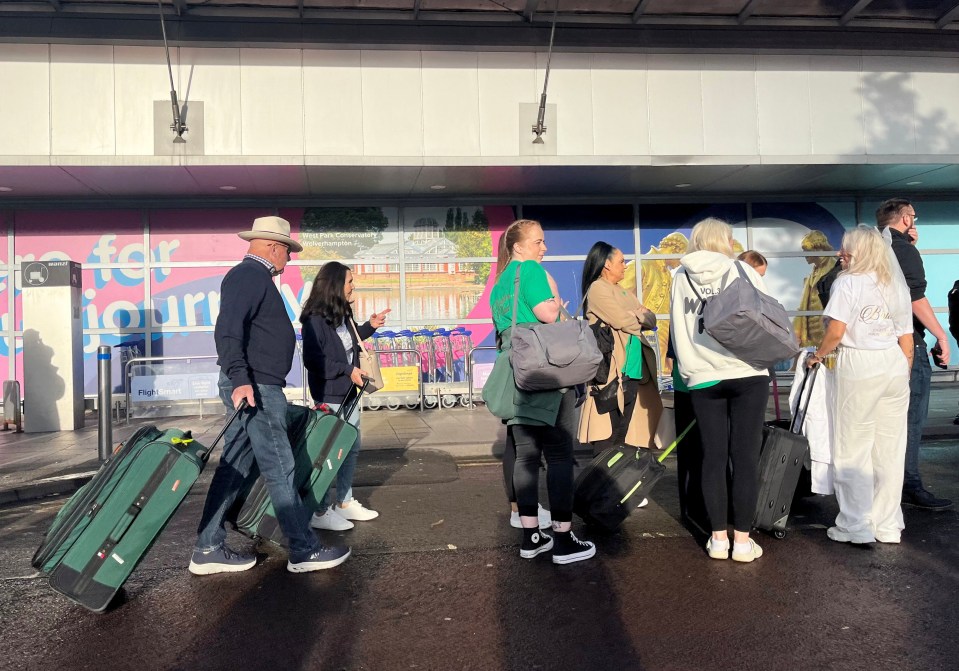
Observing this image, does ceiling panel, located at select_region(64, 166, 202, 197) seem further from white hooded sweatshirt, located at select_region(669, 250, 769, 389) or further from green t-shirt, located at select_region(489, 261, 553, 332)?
white hooded sweatshirt, located at select_region(669, 250, 769, 389)

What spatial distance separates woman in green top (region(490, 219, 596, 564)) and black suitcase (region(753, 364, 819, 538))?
113 centimetres

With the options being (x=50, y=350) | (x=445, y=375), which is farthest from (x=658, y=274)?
(x=50, y=350)

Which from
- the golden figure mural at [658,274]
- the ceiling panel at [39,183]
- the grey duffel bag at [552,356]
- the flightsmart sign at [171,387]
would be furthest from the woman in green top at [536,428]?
the golden figure mural at [658,274]

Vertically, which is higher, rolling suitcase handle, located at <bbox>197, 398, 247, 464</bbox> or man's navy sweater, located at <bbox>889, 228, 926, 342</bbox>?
man's navy sweater, located at <bbox>889, 228, 926, 342</bbox>

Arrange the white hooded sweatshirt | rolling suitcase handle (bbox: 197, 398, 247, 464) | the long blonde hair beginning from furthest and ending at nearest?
1. the long blonde hair
2. the white hooded sweatshirt
3. rolling suitcase handle (bbox: 197, 398, 247, 464)

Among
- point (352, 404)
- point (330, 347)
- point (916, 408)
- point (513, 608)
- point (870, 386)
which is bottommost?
point (513, 608)

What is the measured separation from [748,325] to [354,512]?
312cm

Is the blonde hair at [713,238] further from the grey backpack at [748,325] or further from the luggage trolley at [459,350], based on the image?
the luggage trolley at [459,350]

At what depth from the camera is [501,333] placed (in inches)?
184

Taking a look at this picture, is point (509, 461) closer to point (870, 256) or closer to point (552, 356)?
point (552, 356)

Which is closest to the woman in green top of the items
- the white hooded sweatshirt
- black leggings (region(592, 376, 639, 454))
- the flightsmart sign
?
the white hooded sweatshirt

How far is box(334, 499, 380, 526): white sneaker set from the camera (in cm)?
580

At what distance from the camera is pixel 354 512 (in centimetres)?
582

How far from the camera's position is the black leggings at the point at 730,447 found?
4.47m
